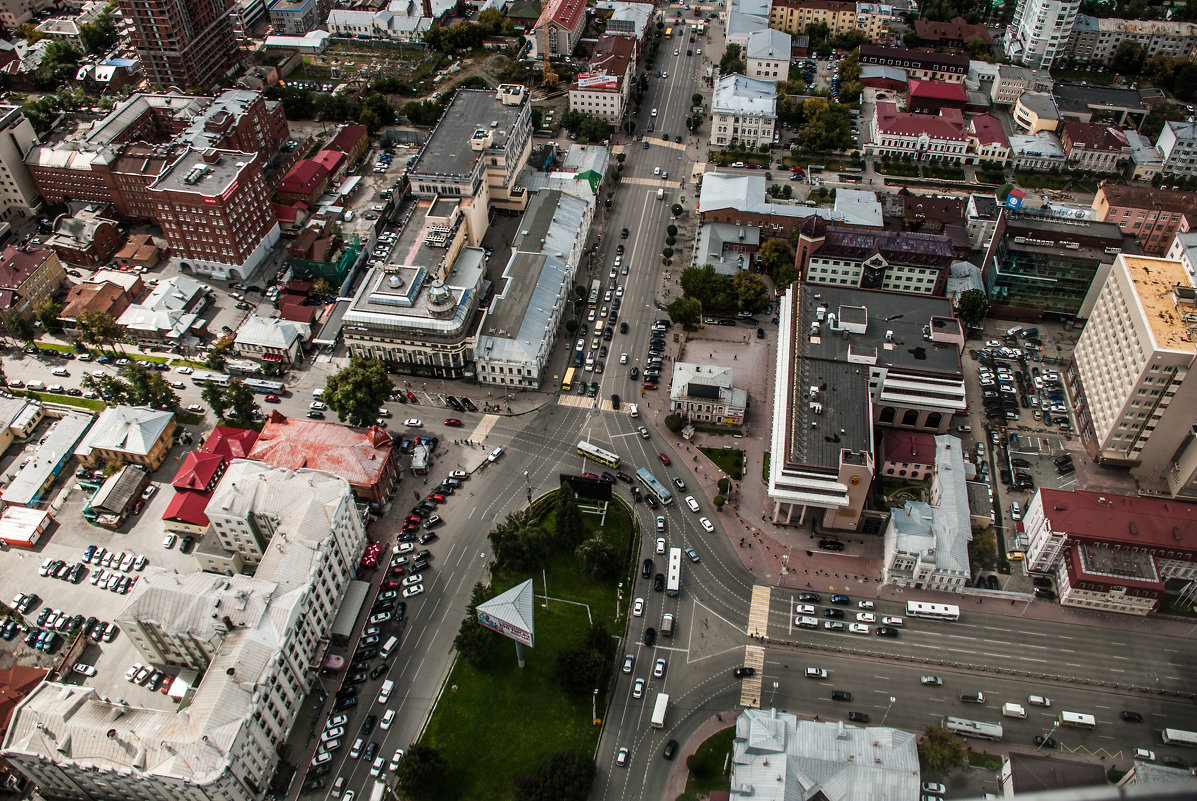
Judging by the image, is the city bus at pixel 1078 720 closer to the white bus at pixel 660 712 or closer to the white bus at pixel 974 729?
the white bus at pixel 974 729

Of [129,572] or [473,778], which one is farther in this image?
[129,572]

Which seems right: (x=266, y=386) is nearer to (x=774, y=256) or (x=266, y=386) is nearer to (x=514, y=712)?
(x=514, y=712)

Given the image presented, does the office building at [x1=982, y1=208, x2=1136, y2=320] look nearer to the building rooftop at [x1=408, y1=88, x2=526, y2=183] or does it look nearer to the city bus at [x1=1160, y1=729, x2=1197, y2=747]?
the city bus at [x1=1160, y1=729, x2=1197, y2=747]

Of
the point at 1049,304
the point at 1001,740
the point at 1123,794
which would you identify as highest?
the point at 1049,304

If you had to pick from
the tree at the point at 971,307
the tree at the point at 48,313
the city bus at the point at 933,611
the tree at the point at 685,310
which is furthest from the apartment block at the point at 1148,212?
the tree at the point at 48,313

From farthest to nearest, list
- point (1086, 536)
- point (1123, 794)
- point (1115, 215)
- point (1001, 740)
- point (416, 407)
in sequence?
point (1115, 215) < point (416, 407) < point (1086, 536) < point (1001, 740) < point (1123, 794)

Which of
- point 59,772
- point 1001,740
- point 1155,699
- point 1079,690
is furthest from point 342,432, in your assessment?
point 1155,699

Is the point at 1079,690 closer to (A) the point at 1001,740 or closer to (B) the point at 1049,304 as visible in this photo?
(A) the point at 1001,740
